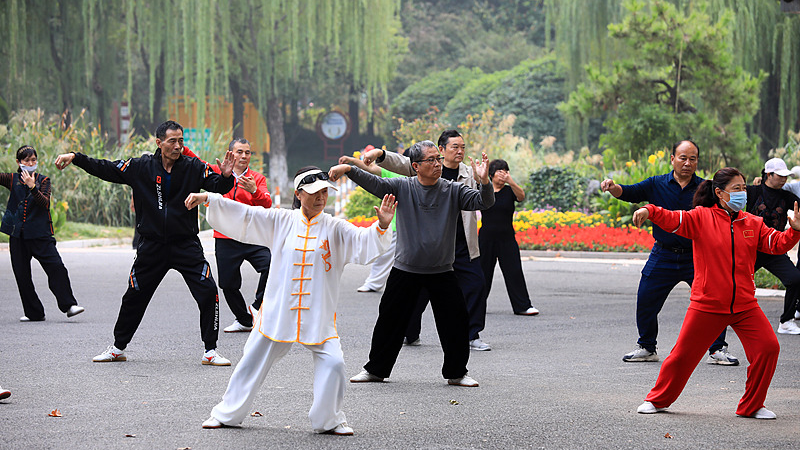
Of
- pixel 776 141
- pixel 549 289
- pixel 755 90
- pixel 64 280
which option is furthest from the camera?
pixel 776 141

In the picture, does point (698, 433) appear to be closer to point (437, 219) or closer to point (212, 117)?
point (437, 219)

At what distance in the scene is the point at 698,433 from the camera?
18.8 feet

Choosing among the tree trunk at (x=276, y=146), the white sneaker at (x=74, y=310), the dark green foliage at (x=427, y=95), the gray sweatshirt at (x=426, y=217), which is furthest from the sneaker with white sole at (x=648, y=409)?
the dark green foliage at (x=427, y=95)

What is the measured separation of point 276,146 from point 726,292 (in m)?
33.3

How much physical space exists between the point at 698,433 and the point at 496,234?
5.18 meters

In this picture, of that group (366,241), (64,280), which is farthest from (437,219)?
(64,280)

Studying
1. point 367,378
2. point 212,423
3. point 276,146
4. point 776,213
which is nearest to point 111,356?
point 367,378

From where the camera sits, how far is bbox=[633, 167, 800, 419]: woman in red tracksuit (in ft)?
19.9

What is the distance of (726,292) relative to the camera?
6086mm

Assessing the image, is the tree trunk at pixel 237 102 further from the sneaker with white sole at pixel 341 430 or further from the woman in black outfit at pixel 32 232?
the sneaker with white sole at pixel 341 430

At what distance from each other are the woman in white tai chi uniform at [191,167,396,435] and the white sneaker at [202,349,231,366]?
77.7 inches

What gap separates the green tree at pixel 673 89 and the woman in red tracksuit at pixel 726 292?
17157 mm

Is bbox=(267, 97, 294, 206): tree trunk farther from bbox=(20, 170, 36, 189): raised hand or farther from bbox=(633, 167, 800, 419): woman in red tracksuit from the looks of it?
bbox=(633, 167, 800, 419): woman in red tracksuit

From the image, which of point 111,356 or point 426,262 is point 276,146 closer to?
point 111,356
